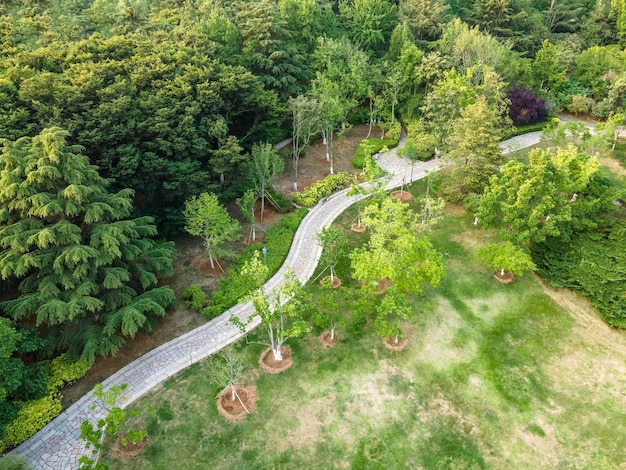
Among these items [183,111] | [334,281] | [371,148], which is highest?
[183,111]

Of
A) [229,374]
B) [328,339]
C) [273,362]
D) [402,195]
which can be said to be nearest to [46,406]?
[229,374]

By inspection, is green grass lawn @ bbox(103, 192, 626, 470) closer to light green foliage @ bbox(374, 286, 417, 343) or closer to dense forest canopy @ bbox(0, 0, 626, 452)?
light green foliage @ bbox(374, 286, 417, 343)

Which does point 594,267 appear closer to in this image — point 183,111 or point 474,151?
point 474,151

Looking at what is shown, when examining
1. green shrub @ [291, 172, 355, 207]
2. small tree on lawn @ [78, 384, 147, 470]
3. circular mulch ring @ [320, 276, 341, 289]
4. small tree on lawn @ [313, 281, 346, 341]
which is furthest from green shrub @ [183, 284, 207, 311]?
green shrub @ [291, 172, 355, 207]

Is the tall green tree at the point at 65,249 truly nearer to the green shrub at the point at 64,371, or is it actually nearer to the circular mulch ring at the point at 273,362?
the green shrub at the point at 64,371

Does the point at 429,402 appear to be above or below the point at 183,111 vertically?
below

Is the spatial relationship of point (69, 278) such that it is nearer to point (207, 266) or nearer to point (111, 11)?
point (207, 266)
